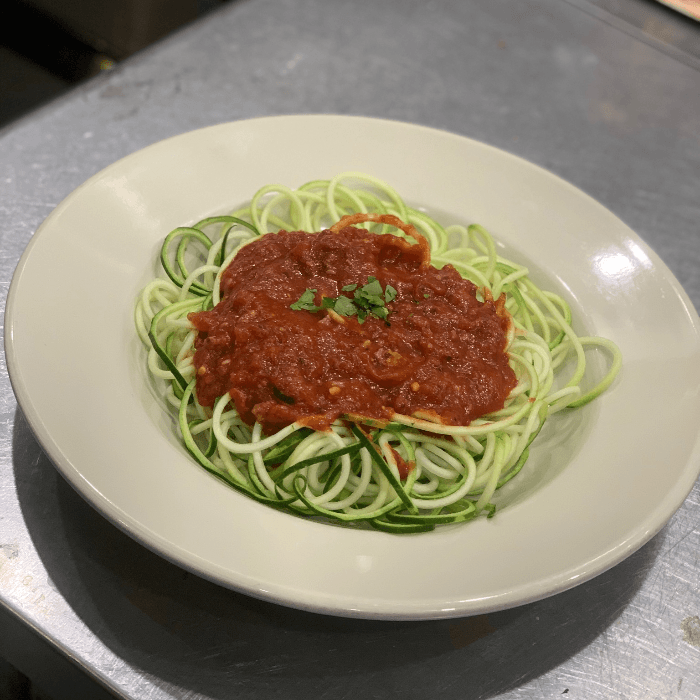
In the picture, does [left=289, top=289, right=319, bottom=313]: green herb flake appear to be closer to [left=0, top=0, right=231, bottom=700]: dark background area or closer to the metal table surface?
the metal table surface

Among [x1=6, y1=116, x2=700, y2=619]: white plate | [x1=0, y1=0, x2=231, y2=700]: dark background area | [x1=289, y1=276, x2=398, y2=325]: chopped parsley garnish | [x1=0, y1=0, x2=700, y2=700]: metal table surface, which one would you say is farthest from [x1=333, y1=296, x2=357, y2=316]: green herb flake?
[x1=0, y1=0, x2=231, y2=700]: dark background area

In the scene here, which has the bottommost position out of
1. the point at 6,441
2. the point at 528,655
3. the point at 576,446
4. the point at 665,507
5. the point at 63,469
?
the point at 6,441

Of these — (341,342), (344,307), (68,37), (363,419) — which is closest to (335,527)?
(363,419)

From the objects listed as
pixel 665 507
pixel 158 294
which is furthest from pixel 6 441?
pixel 665 507

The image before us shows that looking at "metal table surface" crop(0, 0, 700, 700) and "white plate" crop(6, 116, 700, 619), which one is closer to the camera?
"white plate" crop(6, 116, 700, 619)

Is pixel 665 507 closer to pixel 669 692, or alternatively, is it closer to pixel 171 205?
pixel 669 692

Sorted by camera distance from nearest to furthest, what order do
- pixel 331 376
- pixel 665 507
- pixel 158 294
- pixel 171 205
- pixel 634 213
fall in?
pixel 665 507 → pixel 331 376 → pixel 158 294 → pixel 171 205 → pixel 634 213

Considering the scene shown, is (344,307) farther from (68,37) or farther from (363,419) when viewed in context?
(68,37)
